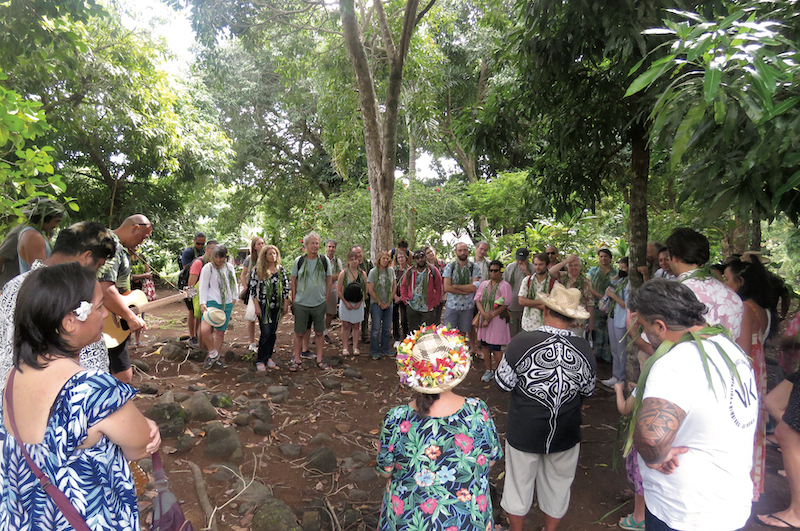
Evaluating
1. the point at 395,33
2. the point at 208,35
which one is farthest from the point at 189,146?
the point at 395,33

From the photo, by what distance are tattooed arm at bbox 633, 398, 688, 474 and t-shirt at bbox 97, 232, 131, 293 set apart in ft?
11.6

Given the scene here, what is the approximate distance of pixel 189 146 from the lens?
14.4 metres

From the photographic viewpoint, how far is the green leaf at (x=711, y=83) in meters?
1.83

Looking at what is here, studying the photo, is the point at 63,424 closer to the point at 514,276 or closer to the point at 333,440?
the point at 333,440

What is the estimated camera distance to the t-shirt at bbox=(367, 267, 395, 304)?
7.16 m

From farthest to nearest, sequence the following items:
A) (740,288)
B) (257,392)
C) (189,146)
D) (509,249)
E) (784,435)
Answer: (189,146), (509,249), (257,392), (740,288), (784,435)

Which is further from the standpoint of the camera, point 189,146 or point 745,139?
point 189,146

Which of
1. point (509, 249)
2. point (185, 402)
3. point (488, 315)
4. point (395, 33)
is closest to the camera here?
point (185, 402)

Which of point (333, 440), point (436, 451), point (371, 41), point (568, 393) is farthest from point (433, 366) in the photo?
point (371, 41)

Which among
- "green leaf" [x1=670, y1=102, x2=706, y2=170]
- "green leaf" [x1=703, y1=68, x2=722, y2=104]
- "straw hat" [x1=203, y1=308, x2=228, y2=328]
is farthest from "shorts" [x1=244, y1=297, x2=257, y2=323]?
"green leaf" [x1=703, y1=68, x2=722, y2=104]

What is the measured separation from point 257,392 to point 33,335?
4126 millimetres

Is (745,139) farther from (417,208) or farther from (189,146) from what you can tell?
(189,146)

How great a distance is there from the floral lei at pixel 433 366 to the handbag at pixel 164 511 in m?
1.13

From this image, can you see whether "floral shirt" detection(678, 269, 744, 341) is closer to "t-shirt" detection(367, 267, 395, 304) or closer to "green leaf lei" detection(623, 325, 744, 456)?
"green leaf lei" detection(623, 325, 744, 456)
